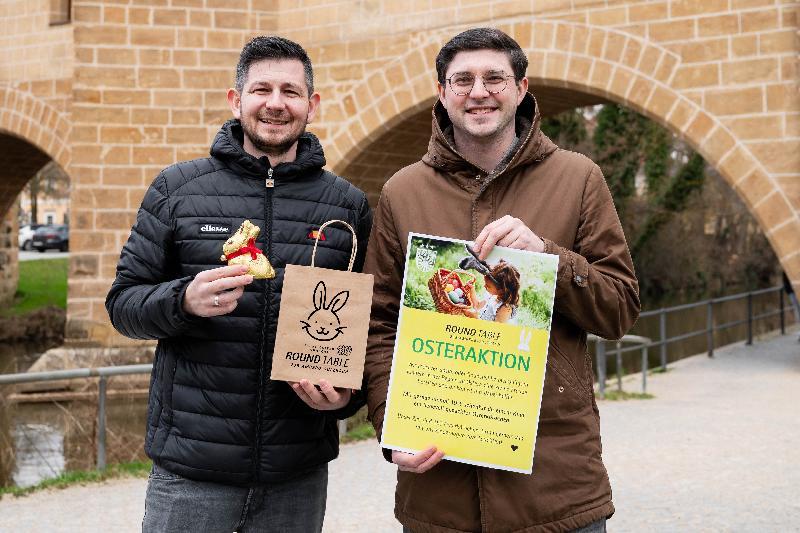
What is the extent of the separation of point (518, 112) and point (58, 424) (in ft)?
29.3

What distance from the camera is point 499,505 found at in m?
2.26

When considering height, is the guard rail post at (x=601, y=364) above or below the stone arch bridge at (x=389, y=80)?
below

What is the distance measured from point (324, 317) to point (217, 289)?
28cm

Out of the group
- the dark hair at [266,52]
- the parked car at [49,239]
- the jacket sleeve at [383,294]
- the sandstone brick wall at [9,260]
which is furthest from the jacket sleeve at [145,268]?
the parked car at [49,239]

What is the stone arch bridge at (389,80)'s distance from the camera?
782cm

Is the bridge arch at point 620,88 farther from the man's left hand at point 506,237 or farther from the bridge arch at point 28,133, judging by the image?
the man's left hand at point 506,237

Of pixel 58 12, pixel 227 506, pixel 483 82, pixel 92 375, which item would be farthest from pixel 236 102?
pixel 58 12

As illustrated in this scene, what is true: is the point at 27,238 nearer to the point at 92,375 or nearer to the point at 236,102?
the point at 92,375

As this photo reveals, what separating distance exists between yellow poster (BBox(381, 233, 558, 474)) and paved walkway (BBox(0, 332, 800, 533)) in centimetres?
283

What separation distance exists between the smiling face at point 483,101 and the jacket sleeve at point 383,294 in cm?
30

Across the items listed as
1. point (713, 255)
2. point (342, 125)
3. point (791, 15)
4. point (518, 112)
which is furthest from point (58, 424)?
point (713, 255)

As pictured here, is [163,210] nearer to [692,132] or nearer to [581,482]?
[581,482]

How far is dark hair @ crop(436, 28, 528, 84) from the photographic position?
2350 mm

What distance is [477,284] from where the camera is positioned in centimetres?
223
